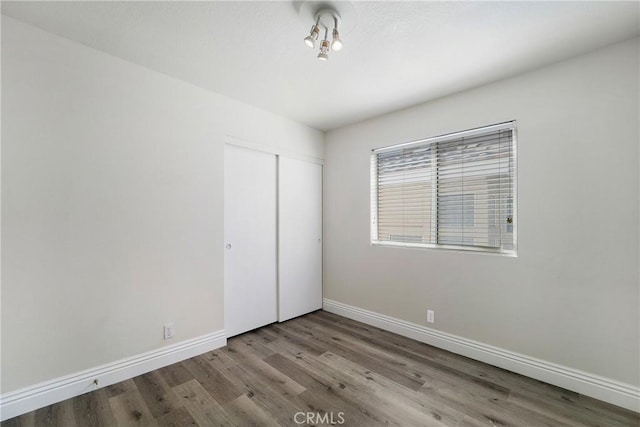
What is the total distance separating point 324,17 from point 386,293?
262 cm

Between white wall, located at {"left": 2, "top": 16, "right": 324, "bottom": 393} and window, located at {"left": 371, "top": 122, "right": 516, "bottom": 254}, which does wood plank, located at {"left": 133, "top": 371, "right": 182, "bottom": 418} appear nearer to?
white wall, located at {"left": 2, "top": 16, "right": 324, "bottom": 393}

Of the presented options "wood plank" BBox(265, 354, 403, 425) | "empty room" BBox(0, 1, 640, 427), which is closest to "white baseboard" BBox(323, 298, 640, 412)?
"empty room" BBox(0, 1, 640, 427)

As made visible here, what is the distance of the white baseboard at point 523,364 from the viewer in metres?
1.81

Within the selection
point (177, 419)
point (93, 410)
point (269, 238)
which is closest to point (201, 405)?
point (177, 419)

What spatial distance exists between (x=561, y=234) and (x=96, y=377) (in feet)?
11.7

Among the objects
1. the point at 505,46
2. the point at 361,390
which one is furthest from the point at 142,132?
the point at 505,46

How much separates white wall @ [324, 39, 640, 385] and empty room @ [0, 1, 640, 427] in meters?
0.01

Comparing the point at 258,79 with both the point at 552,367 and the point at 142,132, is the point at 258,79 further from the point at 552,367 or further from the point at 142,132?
the point at 552,367

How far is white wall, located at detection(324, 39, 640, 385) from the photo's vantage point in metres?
1.81

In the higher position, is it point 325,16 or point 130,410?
point 325,16

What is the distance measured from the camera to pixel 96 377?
1938 millimetres

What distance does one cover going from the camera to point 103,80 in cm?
200

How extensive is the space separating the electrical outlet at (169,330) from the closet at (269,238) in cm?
54

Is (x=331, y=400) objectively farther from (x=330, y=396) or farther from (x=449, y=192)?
(x=449, y=192)
